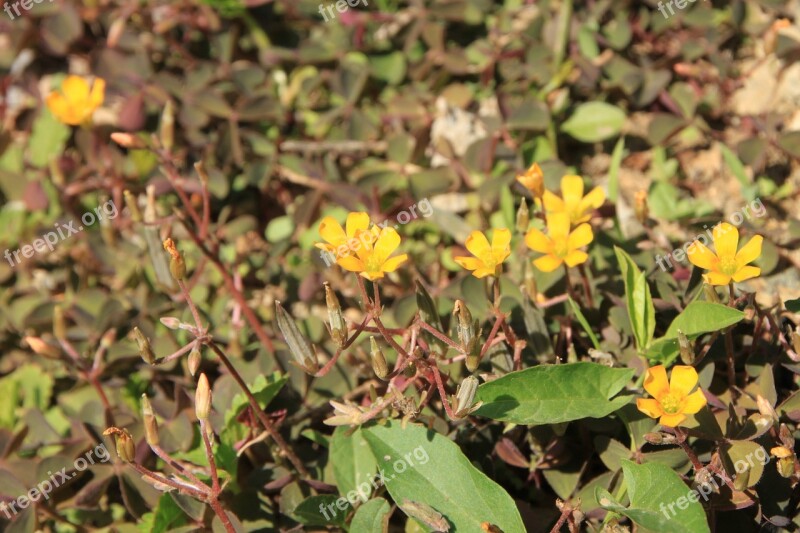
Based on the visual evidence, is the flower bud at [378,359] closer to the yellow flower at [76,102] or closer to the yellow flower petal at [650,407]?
the yellow flower petal at [650,407]

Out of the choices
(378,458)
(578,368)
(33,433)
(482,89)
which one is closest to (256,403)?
(378,458)

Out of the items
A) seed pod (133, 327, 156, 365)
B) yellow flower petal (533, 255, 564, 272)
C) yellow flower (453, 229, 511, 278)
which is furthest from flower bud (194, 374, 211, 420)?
yellow flower petal (533, 255, 564, 272)

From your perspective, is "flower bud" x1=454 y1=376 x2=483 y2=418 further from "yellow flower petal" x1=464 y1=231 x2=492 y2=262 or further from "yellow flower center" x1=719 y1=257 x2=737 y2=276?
"yellow flower center" x1=719 y1=257 x2=737 y2=276

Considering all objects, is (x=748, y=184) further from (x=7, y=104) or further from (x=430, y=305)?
(x=7, y=104)

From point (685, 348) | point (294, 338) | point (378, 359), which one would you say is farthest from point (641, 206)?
point (294, 338)

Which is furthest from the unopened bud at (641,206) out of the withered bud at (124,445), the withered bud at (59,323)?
the withered bud at (59,323)

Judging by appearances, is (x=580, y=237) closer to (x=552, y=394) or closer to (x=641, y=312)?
(x=641, y=312)

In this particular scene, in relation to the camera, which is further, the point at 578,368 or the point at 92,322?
the point at 92,322
